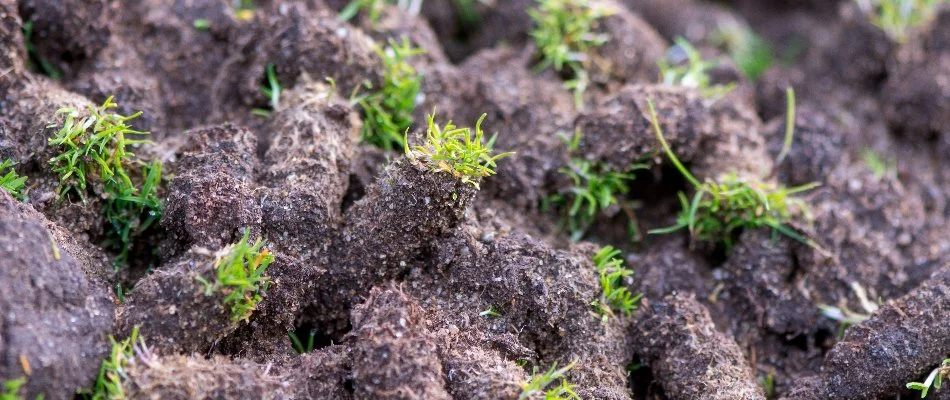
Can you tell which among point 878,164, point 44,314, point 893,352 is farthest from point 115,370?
point 878,164

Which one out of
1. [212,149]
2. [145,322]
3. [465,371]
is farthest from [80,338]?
[465,371]

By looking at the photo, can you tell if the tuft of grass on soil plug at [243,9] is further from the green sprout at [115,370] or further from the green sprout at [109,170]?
the green sprout at [115,370]

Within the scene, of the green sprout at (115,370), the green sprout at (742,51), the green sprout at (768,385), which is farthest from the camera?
the green sprout at (742,51)

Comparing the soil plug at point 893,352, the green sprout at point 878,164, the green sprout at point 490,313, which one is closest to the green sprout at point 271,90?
the green sprout at point 490,313

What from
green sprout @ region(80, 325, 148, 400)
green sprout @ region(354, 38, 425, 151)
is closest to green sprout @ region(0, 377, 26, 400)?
green sprout @ region(80, 325, 148, 400)

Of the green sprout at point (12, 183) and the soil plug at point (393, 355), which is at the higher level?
the green sprout at point (12, 183)

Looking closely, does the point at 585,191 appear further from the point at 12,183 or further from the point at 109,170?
the point at 12,183

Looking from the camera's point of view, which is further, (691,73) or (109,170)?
(691,73)
